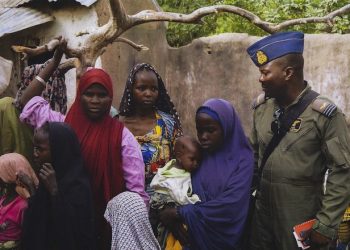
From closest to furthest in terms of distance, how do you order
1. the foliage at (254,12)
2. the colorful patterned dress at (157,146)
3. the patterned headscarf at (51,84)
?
the colorful patterned dress at (157,146)
the patterned headscarf at (51,84)
the foliage at (254,12)

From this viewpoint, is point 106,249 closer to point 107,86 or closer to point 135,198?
point 135,198

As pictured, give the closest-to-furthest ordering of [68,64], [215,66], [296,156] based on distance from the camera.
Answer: [296,156]
[68,64]
[215,66]

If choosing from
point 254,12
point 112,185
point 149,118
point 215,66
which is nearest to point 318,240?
point 112,185

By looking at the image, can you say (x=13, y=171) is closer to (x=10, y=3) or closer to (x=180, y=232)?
(x=180, y=232)

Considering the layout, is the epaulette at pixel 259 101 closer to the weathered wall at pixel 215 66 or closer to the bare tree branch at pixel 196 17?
the bare tree branch at pixel 196 17

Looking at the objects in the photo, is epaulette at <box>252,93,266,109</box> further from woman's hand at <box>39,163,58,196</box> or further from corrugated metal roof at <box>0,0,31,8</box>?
corrugated metal roof at <box>0,0,31,8</box>

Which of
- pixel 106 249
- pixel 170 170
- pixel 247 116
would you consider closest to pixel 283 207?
pixel 170 170

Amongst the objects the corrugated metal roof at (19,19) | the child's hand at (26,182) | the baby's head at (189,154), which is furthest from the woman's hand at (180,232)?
the corrugated metal roof at (19,19)

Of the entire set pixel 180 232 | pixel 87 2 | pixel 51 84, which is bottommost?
pixel 180 232

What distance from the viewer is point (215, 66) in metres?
7.45

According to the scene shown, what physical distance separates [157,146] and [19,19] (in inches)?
200

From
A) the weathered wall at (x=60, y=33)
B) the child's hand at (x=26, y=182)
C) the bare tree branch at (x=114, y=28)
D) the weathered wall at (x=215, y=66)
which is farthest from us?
→ the weathered wall at (x=60, y=33)

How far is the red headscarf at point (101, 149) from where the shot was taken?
316 centimetres

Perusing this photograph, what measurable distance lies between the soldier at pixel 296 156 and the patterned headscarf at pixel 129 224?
0.77m
